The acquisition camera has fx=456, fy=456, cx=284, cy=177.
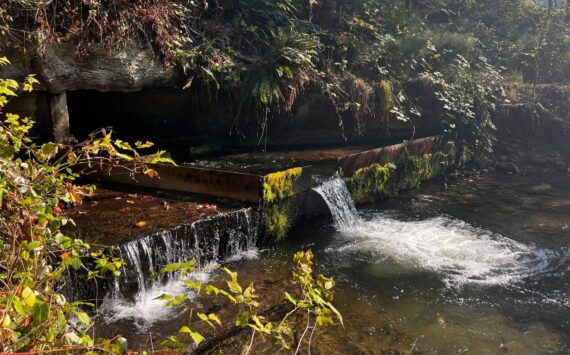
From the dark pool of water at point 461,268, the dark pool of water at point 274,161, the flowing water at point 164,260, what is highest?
the dark pool of water at point 274,161

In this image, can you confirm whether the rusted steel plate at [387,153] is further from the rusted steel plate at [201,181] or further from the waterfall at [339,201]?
the rusted steel plate at [201,181]

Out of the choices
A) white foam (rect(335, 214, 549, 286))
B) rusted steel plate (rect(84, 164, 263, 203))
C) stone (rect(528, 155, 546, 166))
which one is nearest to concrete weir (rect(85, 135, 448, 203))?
rusted steel plate (rect(84, 164, 263, 203))

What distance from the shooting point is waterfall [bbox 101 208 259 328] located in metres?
4.84

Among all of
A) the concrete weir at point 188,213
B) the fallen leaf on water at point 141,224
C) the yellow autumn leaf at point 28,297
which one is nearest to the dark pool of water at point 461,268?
the concrete weir at point 188,213

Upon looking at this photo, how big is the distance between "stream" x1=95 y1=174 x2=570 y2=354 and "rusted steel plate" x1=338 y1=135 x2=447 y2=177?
65cm

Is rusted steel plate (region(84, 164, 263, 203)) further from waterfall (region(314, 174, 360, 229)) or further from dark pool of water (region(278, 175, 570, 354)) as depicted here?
waterfall (region(314, 174, 360, 229))

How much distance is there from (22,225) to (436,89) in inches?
422

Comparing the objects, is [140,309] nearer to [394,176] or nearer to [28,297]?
[28,297]

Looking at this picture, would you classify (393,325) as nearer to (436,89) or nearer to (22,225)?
(22,225)

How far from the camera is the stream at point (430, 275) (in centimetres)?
455

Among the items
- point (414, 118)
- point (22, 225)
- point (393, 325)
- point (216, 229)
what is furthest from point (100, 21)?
point (414, 118)

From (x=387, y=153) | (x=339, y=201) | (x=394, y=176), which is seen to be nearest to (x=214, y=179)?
(x=339, y=201)

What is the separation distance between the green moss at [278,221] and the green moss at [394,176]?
200cm

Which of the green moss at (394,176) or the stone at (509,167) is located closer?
the green moss at (394,176)
